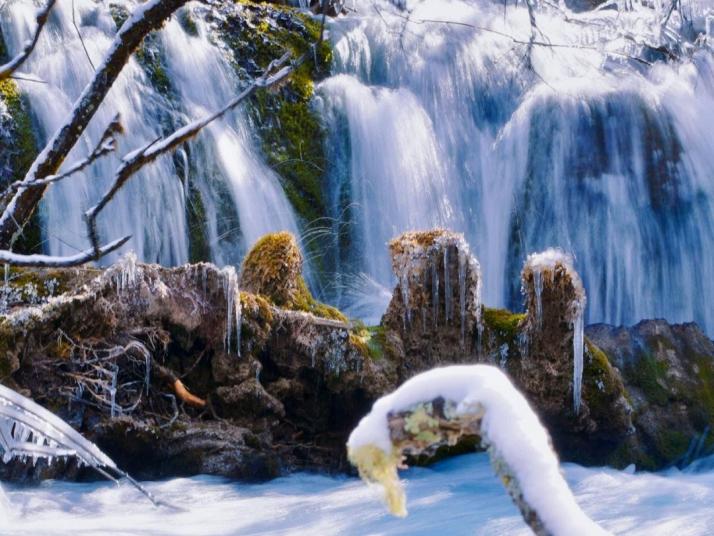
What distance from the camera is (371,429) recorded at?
3.91 feet

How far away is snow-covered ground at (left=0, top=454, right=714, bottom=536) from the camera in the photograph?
5.48 meters

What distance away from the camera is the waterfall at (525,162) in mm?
11125

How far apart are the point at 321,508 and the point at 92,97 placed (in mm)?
3682

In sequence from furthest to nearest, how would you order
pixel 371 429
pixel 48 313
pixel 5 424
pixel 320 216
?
pixel 320 216 < pixel 48 313 < pixel 5 424 < pixel 371 429

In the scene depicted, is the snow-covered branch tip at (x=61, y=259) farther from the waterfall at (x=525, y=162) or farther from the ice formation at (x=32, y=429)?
the waterfall at (x=525, y=162)

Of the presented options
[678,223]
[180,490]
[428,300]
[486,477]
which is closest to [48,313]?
[180,490]

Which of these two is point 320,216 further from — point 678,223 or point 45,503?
point 45,503

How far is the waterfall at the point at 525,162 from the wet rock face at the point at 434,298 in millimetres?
3599

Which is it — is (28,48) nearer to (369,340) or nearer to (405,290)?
(369,340)

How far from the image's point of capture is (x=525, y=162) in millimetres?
11750

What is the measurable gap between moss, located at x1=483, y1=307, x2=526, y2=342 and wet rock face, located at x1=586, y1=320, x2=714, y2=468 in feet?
4.71

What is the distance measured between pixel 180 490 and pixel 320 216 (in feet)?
17.9

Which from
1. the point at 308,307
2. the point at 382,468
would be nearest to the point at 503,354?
the point at 308,307

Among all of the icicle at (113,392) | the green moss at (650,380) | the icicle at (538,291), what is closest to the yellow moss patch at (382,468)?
the icicle at (113,392)
